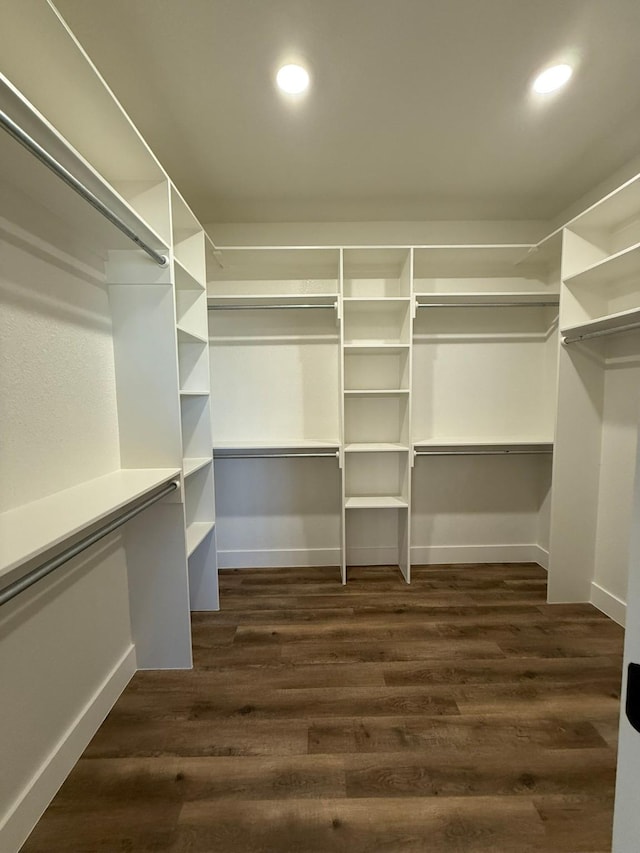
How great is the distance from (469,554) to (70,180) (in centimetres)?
320

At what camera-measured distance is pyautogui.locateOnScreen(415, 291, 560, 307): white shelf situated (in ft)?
7.99

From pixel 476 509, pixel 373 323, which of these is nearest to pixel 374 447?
pixel 373 323

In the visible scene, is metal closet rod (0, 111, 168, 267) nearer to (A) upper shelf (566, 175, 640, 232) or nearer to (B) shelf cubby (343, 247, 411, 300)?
(B) shelf cubby (343, 247, 411, 300)

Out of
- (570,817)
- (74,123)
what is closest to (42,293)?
(74,123)

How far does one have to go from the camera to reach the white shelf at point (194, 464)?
188cm

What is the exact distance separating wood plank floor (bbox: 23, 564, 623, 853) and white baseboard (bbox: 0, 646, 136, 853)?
4cm

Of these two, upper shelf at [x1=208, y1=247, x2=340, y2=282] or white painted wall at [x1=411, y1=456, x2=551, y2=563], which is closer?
upper shelf at [x1=208, y1=247, x2=340, y2=282]

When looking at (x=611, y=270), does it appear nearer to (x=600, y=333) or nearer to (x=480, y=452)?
(x=600, y=333)

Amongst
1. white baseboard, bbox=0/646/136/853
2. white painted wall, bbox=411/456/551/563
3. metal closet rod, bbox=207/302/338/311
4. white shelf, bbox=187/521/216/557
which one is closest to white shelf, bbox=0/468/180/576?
white shelf, bbox=187/521/216/557

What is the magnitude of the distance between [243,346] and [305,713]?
2257mm

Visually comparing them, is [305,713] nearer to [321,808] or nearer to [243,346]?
[321,808]

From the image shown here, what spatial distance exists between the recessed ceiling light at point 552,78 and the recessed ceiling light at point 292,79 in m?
0.99

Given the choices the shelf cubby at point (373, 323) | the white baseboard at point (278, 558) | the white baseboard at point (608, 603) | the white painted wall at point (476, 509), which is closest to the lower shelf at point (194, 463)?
the white baseboard at point (278, 558)

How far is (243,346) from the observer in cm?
271
